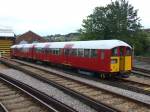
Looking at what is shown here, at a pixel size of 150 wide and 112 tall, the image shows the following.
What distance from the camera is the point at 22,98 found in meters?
14.8

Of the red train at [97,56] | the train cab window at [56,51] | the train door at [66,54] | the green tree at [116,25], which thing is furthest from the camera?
the green tree at [116,25]

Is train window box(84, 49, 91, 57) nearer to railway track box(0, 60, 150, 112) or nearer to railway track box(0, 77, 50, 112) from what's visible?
railway track box(0, 60, 150, 112)

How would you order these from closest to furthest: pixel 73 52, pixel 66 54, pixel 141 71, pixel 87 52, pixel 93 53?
pixel 93 53 < pixel 87 52 < pixel 73 52 < pixel 141 71 < pixel 66 54

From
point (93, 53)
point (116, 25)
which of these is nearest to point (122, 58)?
point (93, 53)

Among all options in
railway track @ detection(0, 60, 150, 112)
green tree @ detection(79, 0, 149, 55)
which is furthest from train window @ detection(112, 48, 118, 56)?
green tree @ detection(79, 0, 149, 55)

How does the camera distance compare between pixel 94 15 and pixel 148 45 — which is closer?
pixel 148 45

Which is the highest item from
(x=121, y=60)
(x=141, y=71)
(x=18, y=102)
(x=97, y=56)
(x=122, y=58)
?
(x=97, y=56)

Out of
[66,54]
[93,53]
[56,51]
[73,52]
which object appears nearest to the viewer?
[93,53]

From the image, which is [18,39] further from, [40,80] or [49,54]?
[40,80]

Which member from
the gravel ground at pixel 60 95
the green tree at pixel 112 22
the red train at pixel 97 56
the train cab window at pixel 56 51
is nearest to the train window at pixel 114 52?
the red train at pixel 97 56

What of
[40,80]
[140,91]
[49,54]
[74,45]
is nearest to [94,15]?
[49,54]

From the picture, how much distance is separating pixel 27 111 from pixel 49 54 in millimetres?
19011

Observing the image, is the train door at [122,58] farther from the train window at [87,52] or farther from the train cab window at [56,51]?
the train cab window at [56,51]

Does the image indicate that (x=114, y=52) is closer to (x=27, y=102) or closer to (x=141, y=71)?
(x=141, y=71)
